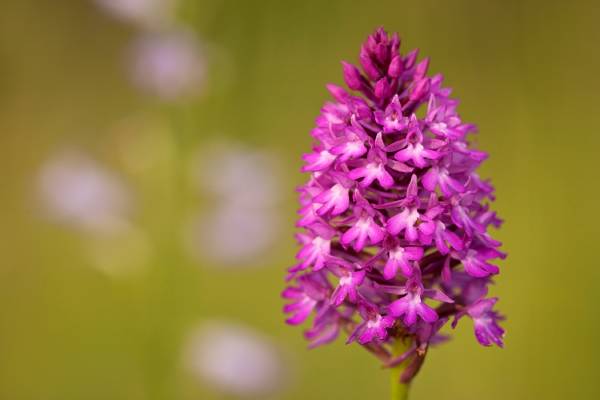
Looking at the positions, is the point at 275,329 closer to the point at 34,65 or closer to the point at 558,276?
the point at 558,276

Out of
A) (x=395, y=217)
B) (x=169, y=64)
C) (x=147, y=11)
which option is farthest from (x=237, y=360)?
(x=395, y=217)

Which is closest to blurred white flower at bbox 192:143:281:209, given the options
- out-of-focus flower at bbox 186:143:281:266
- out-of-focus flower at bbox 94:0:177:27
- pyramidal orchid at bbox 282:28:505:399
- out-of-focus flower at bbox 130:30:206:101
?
out-of-focus flower at bbox 186:143:281:266

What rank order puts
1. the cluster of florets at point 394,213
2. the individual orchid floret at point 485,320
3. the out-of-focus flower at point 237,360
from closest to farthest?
the cluster of florets at point 394,213 < the individual orchid floret at point 485,320 < the out-of-focus flower at point 237,360

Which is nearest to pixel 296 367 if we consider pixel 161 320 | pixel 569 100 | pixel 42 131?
pixel 161 320

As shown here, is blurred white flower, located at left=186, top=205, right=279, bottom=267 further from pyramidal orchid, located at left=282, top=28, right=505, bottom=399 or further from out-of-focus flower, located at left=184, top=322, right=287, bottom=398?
pyramidal orchid, located at left=282, top=28, right=505, bottom=399

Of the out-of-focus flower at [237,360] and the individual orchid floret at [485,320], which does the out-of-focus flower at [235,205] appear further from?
the individual orchid floret at [485,320]

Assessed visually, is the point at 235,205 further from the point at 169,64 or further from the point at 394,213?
the point at 394,213

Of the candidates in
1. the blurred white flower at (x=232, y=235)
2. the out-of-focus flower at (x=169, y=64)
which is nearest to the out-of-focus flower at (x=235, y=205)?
the blurred white flower at (x=232, y=235)

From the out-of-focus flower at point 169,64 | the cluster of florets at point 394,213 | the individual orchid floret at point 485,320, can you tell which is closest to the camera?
the cluster of florets at point 394,213
